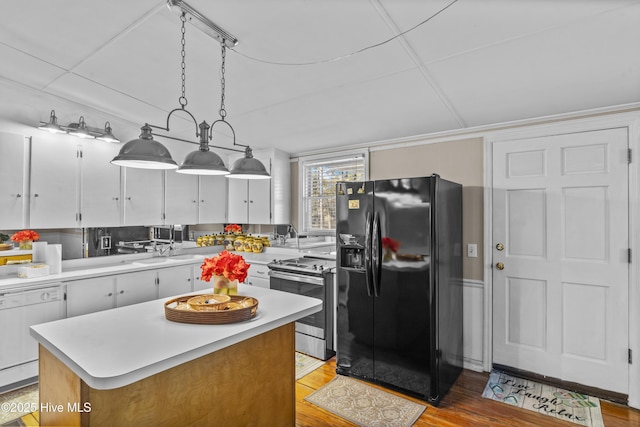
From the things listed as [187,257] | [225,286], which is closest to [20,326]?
[187,257]

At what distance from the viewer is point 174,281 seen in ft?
12.5

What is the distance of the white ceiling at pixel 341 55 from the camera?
1.52m

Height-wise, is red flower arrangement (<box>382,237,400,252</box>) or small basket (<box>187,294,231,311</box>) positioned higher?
red flower arrangement (<box>382,237,400,252</box>)

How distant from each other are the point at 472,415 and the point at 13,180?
420cm

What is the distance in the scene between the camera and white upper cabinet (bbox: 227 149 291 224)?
452 centimetres

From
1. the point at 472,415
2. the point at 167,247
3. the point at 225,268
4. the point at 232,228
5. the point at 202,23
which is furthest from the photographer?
the point at 232,228

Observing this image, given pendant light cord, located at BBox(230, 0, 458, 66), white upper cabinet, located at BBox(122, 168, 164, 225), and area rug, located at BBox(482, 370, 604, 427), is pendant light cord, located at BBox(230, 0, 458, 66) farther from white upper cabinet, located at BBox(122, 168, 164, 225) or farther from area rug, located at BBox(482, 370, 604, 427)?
area rug, located at BBox(482, 370, 604, 427)

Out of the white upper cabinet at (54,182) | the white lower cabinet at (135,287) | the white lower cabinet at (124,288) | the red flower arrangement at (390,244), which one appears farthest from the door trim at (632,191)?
the white upper cabinet at (54,182)

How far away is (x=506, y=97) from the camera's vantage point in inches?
95.9

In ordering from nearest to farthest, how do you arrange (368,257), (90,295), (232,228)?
1. (368,257)
2. (90,295)
3. (232,228)

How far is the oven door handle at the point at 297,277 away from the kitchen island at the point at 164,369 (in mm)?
1241

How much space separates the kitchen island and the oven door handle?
1.24 metres

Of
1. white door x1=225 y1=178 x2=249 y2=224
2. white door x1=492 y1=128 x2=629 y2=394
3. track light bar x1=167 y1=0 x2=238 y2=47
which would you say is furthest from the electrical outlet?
white door x1=225 y1=178 x2=249 y2=224

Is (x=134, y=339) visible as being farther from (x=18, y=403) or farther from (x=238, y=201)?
(x=238, y=201)
